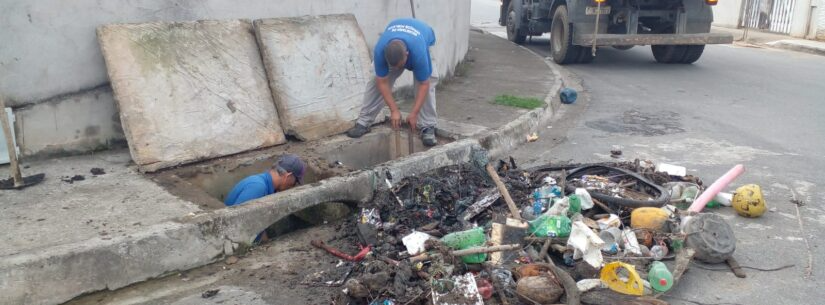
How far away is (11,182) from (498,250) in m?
3.28

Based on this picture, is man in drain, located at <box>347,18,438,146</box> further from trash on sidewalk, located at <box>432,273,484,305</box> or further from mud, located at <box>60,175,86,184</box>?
trash on sidewalk, located at <box>432,273,484,305</box>

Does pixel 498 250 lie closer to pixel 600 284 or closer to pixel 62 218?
pixel 600 284

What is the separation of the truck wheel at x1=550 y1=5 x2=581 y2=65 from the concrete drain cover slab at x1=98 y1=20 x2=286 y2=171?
716cm

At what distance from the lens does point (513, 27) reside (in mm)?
14969

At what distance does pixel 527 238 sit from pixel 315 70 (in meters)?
3.00

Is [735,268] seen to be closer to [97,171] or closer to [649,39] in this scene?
[97,171]

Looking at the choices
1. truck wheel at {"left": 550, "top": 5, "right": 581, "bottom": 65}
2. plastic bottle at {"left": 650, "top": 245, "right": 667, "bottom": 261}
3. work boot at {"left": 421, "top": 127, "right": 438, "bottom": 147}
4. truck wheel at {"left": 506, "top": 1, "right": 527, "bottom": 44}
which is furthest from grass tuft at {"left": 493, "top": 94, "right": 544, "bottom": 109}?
truck wheel at {"left": 506, "top": 1, "right": 527, "bottom": 44}

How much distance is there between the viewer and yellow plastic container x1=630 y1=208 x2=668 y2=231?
4227 millimetres

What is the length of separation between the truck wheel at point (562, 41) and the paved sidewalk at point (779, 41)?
6590 mm

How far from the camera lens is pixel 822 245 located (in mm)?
4293

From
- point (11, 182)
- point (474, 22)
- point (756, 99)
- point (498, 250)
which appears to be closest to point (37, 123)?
point (11, 182)

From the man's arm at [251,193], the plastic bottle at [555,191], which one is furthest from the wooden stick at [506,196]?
the man's arm at [251,193]

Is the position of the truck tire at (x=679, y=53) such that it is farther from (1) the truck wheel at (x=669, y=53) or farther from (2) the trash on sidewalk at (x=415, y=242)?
(2) the trash on sidewalk at (x=415, y=242)

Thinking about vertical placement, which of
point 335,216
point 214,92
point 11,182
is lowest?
point 335,216
